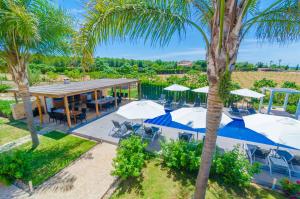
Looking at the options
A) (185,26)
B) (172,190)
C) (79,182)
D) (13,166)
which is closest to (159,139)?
(172,190)

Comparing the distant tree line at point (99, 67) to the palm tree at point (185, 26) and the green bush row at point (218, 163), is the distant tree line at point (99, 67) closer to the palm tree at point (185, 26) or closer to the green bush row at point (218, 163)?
the palm tree at point (185, 26)

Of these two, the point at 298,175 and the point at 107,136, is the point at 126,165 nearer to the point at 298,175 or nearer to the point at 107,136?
the point at 107,136

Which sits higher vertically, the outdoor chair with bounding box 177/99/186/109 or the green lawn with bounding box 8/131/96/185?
the outdoor chair with bounding box 177/99/186/109

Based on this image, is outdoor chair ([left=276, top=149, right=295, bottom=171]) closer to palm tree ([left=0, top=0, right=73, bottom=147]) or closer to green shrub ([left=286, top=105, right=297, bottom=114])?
palm tree ([left=0, top=0, right=73, bottom=147])

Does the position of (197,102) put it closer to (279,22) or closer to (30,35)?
(279,22)

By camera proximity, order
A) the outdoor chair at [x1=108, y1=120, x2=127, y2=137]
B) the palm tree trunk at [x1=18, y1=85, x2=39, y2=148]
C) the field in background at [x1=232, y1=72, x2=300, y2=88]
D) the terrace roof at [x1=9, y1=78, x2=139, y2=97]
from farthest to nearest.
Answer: the field in background at [x1=232, y1=72, x2=300, y2=88]
the terrace roof at [x1=9, y1=78, x2=139, y2=97]
the outdoor chair at [x1=108, y1=120, x2=127, y2=137]
the palm tree trunk at [x1=18, y1=85, x2=39, y2=148]

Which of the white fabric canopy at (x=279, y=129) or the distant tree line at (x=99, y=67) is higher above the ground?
the distant tree line at (x=99, y=67)

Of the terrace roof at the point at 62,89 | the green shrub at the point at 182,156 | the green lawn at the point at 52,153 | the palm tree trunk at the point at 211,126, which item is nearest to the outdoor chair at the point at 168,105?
the terrace roof at the point at 62,89

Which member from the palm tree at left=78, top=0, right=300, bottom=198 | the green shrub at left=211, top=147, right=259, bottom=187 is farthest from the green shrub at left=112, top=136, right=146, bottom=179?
the palm tree at left=78, top=0, right=300, bottom=198
